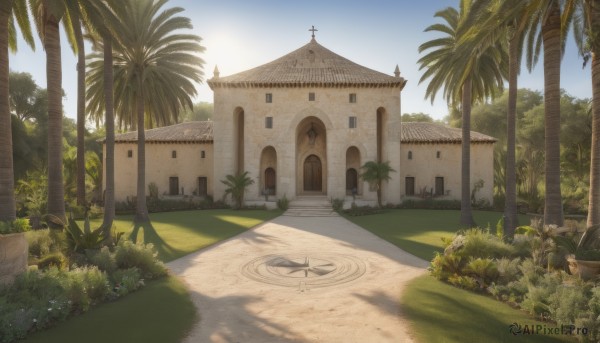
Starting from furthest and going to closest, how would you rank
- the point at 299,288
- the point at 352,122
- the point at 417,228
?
the point at 352,122, the point at 417,228, the point at 299,288

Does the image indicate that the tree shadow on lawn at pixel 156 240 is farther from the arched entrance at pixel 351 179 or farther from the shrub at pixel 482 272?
the arched entrance at pixel 351 179

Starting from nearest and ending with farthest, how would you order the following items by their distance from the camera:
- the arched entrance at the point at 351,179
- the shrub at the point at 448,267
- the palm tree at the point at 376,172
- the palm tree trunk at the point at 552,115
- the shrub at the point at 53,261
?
1. the shrub at the point at 53,261
2. the shrub at the point at 448,267
3. the palm tree trunk at the point at 552,115
4. the palm tree at the point at 376,172
5. the arched entrance at the point at 351,179

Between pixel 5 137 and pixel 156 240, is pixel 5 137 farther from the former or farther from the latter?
pixel 156 240

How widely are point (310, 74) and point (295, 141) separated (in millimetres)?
6032

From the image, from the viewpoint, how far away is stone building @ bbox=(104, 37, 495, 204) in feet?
85.3

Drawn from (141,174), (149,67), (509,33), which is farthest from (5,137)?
(509,33)

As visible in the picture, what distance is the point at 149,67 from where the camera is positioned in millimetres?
19750

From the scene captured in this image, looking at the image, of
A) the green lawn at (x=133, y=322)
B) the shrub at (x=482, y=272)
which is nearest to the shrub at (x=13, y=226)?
the green lawn at (x=133, y=322)

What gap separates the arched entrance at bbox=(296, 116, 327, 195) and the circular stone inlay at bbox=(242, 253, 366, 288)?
1931 cm

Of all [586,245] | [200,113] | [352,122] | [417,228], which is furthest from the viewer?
[200,113]

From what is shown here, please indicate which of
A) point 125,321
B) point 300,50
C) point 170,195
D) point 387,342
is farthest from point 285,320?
point 300,50

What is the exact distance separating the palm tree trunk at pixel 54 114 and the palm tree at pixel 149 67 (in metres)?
5.03

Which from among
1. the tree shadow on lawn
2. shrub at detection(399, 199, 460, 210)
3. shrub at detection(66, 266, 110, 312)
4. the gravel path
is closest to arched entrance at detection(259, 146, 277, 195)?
shrub at detection(399, 199, 460, 210)

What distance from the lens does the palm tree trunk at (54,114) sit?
11914 mm
